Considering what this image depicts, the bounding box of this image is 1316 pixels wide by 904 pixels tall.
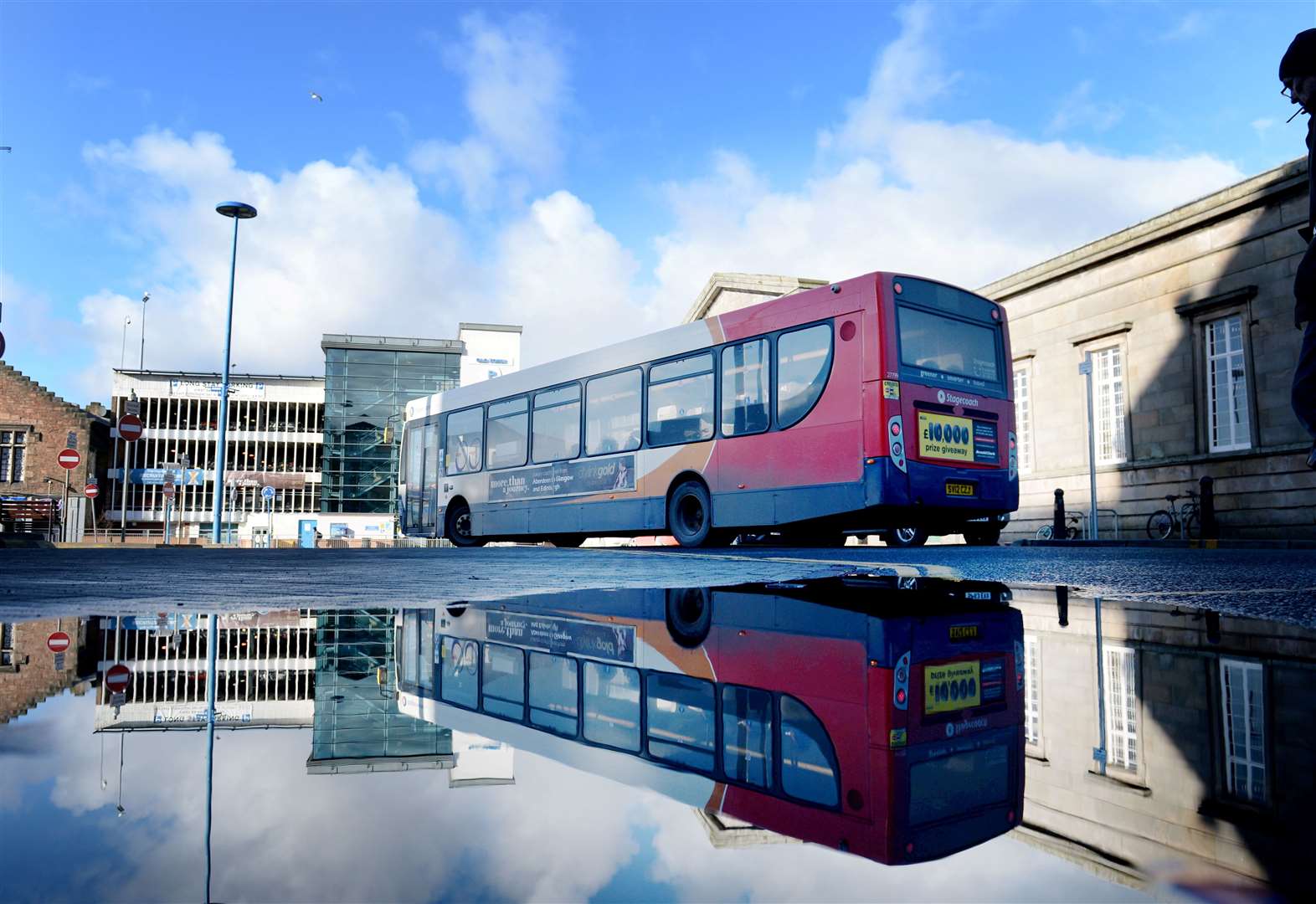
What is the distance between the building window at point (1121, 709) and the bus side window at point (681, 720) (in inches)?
23.5

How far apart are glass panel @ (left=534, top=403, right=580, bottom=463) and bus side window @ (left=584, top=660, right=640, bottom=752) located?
512 inches

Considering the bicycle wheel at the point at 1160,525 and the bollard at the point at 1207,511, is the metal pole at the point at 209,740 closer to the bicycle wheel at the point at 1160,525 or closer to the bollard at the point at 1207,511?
the bollard at the point at 1207,511

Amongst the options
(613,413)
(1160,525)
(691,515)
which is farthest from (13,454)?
(1160,525)

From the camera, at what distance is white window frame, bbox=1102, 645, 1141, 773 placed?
1.47 m

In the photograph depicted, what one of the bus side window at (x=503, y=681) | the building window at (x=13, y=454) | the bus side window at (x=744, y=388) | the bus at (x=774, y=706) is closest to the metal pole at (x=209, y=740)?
Result: the bus at (x=774, y=706)

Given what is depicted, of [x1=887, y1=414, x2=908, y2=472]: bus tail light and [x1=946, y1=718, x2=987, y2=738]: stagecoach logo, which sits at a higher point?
[x1=887, y1=414, x2=908, y2=472]: bus tail light

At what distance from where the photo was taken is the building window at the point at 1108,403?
23359 millimetres

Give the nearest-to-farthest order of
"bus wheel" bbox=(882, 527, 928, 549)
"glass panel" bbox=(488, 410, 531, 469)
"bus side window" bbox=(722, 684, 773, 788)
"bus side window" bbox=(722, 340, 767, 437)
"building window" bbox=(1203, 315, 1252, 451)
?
1. "bus side window" bbox=(722, 684, 773, 788)
2. "bus side window" bbox=(722, 340, 767, 437)
3. "bus wheel" bbox=(882, 527, 928, 549)
4. "glass panel" bbox=(488, 410, 531, 469)
5. "building window" bbox=(1203, 315, 1252, 451)

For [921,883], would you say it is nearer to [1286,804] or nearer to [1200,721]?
[1286,804]

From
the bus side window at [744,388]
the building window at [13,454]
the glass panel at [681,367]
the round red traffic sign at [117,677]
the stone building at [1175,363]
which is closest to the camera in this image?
the round red traffic sign at [117,677]

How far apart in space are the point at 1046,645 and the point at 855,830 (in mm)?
1861

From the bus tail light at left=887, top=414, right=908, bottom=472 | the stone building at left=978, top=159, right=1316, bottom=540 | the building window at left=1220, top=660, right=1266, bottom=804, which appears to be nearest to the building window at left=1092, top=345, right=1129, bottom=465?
the stone building at left=978, top=159, right=1316, bottom=540

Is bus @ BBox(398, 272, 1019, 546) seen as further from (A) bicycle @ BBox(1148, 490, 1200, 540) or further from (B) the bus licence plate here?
(A) bicycle @ BBox(1148, 490, 1200, 540)

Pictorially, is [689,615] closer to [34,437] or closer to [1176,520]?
[1176,520]
